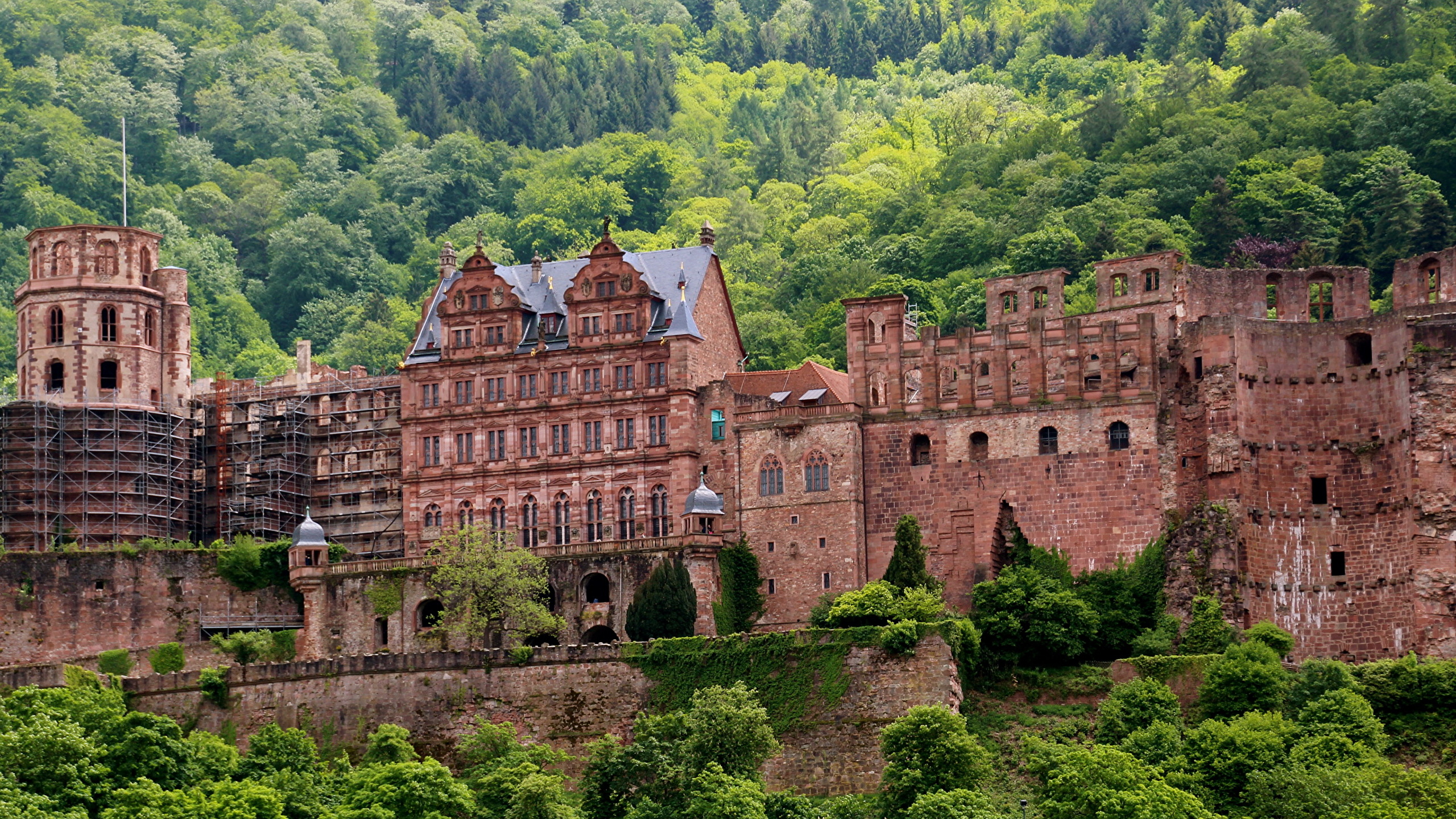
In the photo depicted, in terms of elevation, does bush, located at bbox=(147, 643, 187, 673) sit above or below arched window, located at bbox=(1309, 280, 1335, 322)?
below

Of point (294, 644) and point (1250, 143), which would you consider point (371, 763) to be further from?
point (1250, 143)

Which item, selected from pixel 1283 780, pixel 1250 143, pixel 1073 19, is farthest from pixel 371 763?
pixel 1073 19

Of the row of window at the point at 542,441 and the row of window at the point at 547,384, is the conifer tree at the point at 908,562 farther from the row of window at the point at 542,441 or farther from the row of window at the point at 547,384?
the row of window at the point at 547,384

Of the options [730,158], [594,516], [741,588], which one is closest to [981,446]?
[741,588]

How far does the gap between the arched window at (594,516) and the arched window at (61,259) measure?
85.7 feet

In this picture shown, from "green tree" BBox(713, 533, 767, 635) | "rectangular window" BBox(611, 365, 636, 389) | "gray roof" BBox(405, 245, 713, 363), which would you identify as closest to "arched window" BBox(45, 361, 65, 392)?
"gray roof" BBox(405, 245, 713, 363)

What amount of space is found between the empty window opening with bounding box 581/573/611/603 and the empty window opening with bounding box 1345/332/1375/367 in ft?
97.3

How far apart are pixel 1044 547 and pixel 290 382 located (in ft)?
124

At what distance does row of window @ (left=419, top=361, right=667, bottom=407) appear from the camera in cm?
10588

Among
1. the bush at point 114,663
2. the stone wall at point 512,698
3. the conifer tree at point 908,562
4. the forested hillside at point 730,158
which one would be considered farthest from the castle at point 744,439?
the forested hillside at point 730,158

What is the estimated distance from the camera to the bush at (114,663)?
10175 cm

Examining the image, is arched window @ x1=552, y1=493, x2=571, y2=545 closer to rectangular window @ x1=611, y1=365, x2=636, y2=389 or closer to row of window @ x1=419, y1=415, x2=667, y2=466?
row of window @ x1=419, y1=415, x2=667, y2=466

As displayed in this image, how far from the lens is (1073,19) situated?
627 ft

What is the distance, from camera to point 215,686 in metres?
96.7
